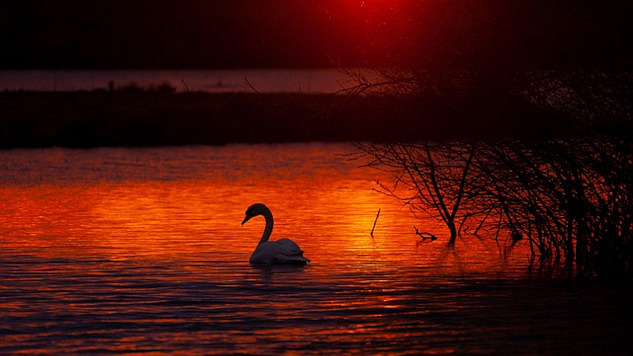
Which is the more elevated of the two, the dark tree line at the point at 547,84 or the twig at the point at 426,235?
the dark tree line at the point at 547,84

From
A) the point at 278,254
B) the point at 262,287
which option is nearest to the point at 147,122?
the point at 278,254

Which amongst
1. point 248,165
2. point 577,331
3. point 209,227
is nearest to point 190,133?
point 248,165

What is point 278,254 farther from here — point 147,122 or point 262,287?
point 147,122

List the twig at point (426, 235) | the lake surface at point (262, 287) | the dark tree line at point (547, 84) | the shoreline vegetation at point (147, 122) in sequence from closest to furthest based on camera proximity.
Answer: the lake surface at point (262, 287) < the dark tree line at point (547, 84) < the twig at point (426, 235) < the shoreline vegetation at point (147, 122)

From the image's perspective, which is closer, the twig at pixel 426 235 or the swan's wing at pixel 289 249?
the swan's wing at pixel 289 249

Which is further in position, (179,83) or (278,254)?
(179,83)

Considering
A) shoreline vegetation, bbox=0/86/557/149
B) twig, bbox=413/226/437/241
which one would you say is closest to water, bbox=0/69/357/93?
shoreline vegetation, bbox=0/86/557/149

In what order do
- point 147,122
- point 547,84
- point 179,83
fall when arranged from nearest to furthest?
point 547,84
point 147,122
point 179,83

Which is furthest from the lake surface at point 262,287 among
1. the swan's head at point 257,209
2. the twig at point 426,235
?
the swan's head at point 257,209

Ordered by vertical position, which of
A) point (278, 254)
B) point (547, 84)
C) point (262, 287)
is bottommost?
point (262, 287)

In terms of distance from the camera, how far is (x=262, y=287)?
55.6ft

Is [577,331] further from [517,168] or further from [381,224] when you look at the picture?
[381,224]

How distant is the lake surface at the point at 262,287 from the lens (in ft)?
44.7

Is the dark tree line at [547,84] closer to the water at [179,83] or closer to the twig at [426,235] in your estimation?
the twig at [426,235]
